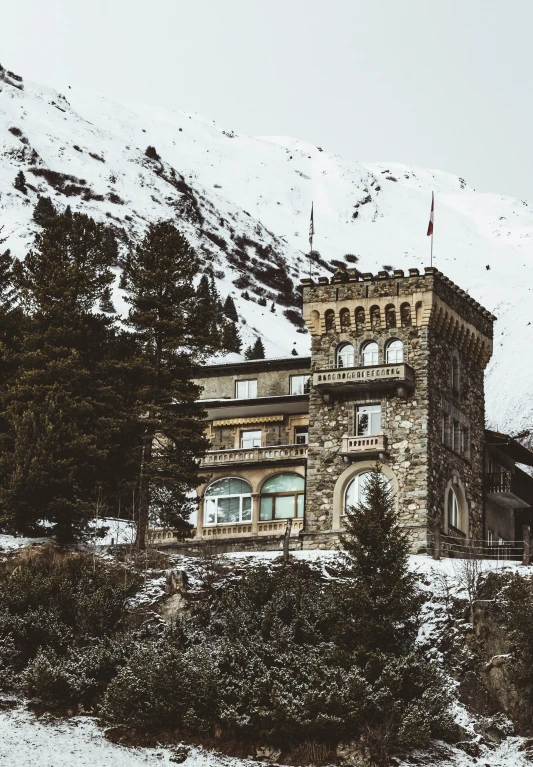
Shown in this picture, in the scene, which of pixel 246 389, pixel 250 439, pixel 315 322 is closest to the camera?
pixel 315 322

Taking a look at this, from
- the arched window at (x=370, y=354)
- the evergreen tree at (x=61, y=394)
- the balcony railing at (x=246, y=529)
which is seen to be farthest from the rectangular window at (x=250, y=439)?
the evergreen tree at (x=61, y=394)

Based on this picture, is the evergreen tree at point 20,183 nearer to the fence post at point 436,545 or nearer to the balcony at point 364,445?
the balcony at point 364,445

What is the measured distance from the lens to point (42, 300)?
6525 cm

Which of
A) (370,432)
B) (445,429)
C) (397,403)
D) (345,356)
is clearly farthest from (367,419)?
(445,429)

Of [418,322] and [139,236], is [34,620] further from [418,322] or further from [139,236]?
[139,236]

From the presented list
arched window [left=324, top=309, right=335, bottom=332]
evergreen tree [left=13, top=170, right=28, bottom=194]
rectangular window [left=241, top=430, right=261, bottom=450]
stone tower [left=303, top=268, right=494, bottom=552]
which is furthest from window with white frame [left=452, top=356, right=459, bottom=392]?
evergreen tree [left=13, top=170, right=28, bottom=194]

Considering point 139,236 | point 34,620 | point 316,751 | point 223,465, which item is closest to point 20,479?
point 34,620

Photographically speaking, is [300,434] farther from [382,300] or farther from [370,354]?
[382,300]

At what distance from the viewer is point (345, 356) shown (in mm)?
69438

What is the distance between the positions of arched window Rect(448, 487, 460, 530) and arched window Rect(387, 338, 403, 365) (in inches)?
254

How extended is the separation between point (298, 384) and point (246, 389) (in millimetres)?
2801

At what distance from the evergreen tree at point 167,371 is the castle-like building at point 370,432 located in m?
5.37

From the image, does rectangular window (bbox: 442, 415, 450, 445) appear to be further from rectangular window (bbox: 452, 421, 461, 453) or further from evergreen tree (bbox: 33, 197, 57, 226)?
evergreen tree (bbox: 33, 197, 57, 226)

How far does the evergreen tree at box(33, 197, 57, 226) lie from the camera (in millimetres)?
168500
